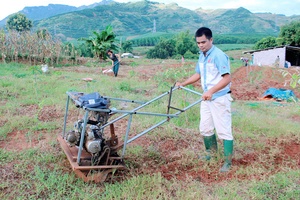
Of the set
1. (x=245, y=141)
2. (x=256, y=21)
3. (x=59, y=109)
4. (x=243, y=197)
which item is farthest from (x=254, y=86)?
(x=256, y=21)

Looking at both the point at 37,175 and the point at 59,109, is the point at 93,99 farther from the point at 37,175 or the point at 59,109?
the point at 59,109

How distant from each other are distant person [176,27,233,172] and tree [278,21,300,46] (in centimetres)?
2942

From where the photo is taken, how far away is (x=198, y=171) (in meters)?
3.60

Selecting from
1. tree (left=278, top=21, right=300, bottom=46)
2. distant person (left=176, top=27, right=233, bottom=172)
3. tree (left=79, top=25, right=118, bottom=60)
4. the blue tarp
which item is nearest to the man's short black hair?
distant person (left=176, top=27, right=233, bottom=172)

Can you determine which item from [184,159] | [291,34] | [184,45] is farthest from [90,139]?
[184,45]

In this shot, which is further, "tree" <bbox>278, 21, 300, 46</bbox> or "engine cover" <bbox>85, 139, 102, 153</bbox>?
"tree" <bbox>278, 21, 300, 46</bbox>

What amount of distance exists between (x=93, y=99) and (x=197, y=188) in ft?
4.87

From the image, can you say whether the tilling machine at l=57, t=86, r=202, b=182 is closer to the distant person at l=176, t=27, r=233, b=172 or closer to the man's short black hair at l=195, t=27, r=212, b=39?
the distant person at l=176, t=27, r=233, b=172

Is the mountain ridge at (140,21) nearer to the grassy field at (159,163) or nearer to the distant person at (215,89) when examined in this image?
the grassy field at (159,163)

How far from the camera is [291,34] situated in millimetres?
29422

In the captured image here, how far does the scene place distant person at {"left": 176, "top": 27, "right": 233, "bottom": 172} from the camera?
3.25 m

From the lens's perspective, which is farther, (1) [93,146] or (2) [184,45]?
(2) [184,45]

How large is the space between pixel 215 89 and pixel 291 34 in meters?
30.5

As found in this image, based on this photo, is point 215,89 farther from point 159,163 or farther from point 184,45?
point 184,45
